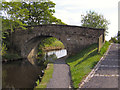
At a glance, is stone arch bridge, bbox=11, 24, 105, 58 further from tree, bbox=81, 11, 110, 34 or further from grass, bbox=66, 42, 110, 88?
tree, bbox=81, 11, 110, 34

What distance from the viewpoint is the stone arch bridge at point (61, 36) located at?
77.7ft

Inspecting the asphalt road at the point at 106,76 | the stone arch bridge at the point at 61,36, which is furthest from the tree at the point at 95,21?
the asphalt road at the point at 106,76

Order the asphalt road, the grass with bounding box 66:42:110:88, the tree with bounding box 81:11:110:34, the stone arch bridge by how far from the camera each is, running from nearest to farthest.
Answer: the asphalt road < the grass with bounding box 66:42:110:88 < the stone arch bridge < the tree with bounding box 81:11:110:34

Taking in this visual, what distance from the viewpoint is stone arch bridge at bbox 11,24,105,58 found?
933 inches

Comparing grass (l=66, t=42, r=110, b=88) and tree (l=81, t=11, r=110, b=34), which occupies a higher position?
tree (l=81, t=11, r=110, b=34)

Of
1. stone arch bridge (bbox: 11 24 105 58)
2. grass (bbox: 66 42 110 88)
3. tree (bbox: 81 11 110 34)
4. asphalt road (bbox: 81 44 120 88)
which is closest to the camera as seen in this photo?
asphalt road (bbox: 81 44 120 88)

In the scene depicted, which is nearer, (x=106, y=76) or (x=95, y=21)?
(x=106, y=76)

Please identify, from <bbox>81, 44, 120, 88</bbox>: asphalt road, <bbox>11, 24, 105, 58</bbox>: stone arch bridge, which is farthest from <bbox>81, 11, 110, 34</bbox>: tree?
<bbox>81, 44, 120, 88</bbox>: asphalt road

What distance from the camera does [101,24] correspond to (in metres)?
38.3

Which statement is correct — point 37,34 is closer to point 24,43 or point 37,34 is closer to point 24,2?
point 24,43

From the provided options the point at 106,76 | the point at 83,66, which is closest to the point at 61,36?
the point at 83,66

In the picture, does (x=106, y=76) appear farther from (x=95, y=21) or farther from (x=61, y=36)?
(x=95, y=21)

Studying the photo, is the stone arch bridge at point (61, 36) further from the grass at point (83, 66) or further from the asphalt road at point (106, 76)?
the asphalt road at point (106, 76)

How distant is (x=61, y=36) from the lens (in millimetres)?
25656
